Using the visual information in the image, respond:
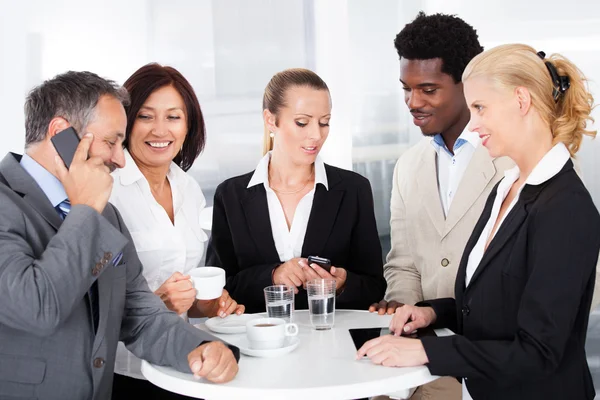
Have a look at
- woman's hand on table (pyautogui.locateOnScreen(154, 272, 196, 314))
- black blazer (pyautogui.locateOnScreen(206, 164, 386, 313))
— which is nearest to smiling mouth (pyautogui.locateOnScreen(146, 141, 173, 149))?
black blazer (pyautogui.locateOnScreen(206, 164, 386, 313))

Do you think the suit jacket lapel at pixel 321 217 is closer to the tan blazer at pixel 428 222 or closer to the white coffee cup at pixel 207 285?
the tan blazer at pixel 428 222

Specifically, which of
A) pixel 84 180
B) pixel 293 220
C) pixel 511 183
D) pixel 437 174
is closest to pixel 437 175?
pixel 437 174

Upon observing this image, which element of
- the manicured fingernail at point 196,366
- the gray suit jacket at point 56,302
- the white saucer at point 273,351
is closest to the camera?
the gray suit jacket at point 56,302

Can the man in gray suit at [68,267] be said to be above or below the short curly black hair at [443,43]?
below

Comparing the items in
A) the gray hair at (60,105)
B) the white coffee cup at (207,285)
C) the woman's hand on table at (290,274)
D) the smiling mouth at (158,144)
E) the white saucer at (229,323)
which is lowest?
the white saucer at (229,323)

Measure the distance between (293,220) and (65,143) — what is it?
124cm

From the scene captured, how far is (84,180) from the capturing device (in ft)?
6.31

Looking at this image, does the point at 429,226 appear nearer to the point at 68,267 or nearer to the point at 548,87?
the point at 548,87

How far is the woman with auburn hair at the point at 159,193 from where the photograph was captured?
8.67 ft

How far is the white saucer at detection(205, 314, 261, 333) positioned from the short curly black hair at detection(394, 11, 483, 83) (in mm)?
1315

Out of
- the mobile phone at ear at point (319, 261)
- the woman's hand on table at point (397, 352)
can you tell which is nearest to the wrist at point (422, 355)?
the woman's hand on table at point (397, 352)

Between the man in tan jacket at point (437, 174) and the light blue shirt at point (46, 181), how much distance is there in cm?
157

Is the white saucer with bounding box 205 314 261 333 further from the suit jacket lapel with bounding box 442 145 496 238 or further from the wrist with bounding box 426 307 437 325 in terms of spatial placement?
the suit jacket lapel with bounding box 442 145 496 238

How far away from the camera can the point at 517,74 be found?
2.04m
